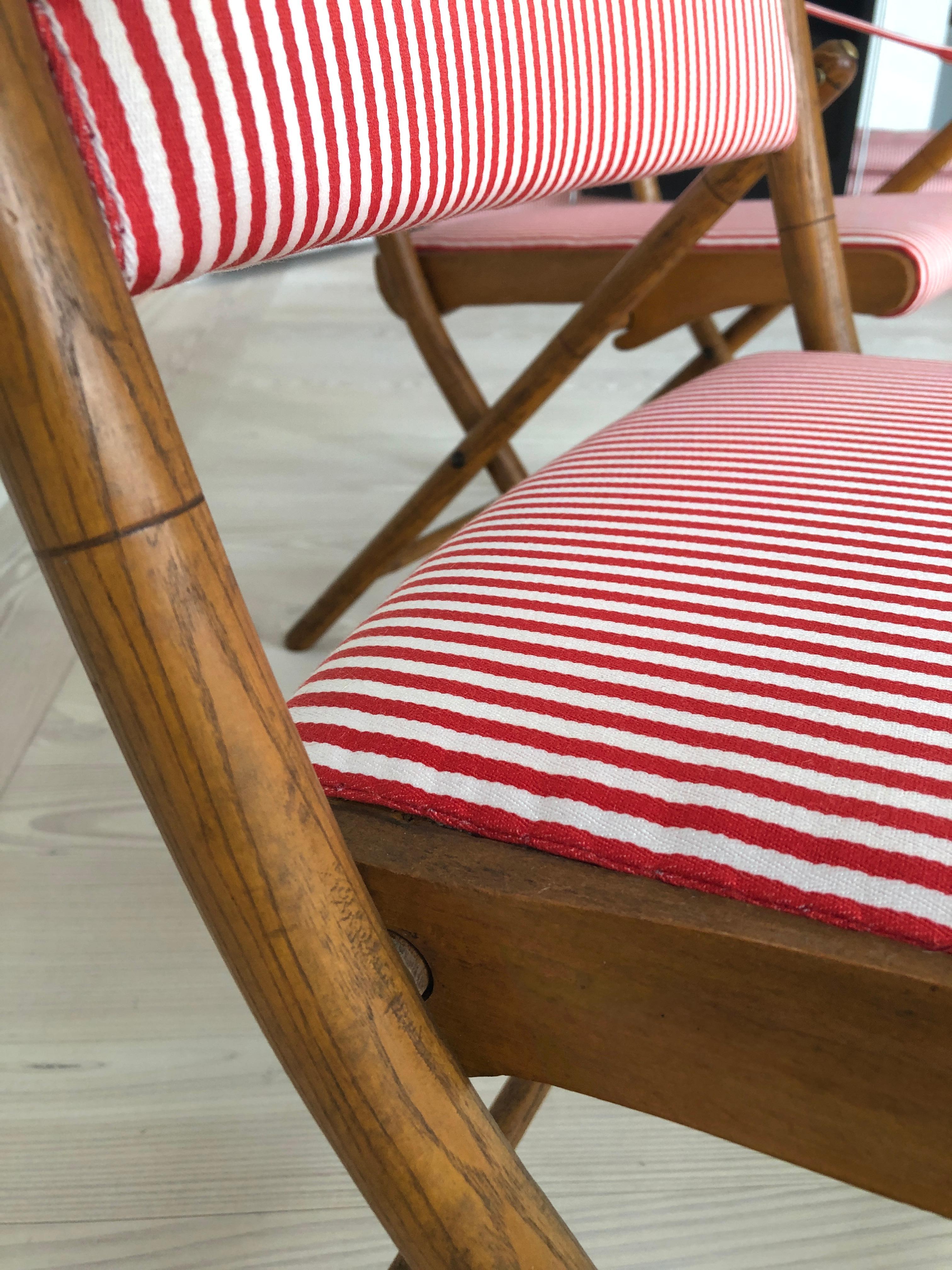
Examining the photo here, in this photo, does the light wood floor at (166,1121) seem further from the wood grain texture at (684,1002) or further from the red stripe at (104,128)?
the red stripe at (104,128)

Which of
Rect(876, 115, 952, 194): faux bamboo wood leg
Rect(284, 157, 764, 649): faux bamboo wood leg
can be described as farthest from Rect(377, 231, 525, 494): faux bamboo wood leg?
Rect(876, 115, 952, 194): faux bamboo wood leg

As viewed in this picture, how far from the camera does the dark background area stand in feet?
7.61

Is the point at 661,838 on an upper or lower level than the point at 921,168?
upper

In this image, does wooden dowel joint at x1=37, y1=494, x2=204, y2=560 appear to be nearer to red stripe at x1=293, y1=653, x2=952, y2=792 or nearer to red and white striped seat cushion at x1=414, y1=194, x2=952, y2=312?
red stripe at x1=293, y1=653, x2=952, y2=792

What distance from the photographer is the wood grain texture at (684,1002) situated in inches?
9.8

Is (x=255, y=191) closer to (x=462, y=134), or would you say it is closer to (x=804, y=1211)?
(x=462, y=134)

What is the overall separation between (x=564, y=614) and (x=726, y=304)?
30.6 inches

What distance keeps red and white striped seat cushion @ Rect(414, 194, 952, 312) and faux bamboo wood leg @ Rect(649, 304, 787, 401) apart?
0.12 meters

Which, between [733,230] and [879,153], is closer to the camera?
[733,230]

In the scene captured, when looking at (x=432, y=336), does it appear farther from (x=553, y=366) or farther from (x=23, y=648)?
(x=23, y=648)

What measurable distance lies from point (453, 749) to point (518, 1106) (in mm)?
303

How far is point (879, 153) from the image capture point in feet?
7.52

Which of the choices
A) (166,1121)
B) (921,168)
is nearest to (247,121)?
(166,1121)

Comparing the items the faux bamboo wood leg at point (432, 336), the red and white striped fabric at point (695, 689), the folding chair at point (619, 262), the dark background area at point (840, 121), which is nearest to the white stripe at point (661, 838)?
the red and white striped fabric at point (695, 689)
